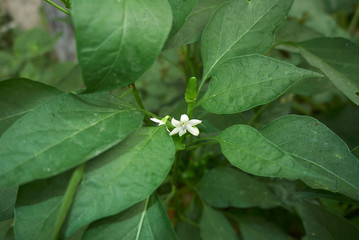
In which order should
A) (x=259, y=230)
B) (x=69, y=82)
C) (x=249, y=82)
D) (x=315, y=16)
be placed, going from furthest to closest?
1. (x=315, y=16)
2. (x=69, y=82)
3. (x=259, y=230)
4. (x=249, y=82)

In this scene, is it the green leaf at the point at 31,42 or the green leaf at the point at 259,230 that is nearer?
the green leaf at the point at 259,230

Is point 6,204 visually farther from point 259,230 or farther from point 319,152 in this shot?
point 259,230

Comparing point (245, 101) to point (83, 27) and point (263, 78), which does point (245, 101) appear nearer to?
point (263, 78)

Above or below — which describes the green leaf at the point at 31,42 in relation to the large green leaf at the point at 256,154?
above

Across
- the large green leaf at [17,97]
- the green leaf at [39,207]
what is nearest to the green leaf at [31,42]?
the large green leaf at [17,97]

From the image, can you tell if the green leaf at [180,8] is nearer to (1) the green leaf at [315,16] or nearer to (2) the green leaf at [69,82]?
(2) the green leaf at [69,82]

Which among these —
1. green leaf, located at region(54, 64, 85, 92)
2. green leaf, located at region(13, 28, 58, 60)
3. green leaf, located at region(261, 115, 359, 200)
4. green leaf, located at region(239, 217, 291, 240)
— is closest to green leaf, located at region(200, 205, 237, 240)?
green leaf, located at region(239, 217, 291, 240)

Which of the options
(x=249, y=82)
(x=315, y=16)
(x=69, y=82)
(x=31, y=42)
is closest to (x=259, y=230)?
(x=249, y=82)

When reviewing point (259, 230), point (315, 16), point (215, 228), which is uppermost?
point (315, 16)

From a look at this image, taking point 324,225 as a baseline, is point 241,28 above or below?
above
